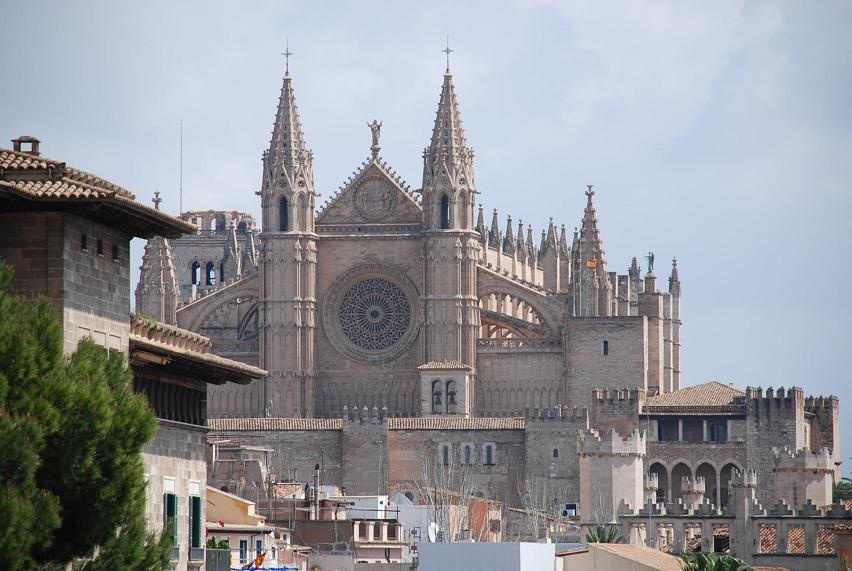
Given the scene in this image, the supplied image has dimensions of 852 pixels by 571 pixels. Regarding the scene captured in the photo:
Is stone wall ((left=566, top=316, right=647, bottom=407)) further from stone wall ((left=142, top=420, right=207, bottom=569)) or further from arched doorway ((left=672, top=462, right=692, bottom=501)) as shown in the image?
stone wall ((left=142, top=420, right=207, bottom=569))

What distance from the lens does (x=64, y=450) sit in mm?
34750

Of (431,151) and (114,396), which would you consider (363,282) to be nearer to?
(431,151)

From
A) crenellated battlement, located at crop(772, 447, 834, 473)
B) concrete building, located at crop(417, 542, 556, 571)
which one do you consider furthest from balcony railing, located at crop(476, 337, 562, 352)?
concrete building, located at crop(417, 542, 556, 571)

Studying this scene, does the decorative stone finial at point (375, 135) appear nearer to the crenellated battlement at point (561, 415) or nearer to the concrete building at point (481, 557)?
the crenellated battlement at point (561, 415)

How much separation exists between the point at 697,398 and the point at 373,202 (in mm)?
17598

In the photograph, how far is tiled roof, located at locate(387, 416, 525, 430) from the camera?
109625 mm

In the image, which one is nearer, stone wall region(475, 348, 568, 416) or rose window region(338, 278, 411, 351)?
stone wall region(475, 348, 568, 416)

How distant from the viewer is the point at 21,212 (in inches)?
1451

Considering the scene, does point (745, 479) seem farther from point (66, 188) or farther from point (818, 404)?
point (66, 188)

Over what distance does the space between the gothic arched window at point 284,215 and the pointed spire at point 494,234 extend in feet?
67.1

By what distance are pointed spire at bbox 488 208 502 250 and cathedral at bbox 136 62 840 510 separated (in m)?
15.9

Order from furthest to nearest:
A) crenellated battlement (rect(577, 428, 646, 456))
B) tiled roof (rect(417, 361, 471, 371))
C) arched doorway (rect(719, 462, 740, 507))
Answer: tiled roof (rect(417, 361, 471, 371)), arched doorway (rect(719, 462, 740, 507)), crenellated battlement (rect(577, 428, 646, 456))

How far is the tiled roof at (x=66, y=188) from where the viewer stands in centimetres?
3662

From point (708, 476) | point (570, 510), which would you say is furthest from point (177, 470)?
point (708, 476)
